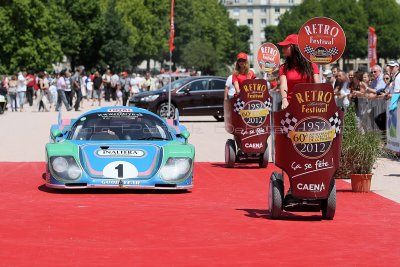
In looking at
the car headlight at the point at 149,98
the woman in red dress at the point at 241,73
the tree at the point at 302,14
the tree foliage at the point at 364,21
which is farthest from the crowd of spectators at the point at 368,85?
the tree at the point at 302,14

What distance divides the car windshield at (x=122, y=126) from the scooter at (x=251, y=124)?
10.6ft

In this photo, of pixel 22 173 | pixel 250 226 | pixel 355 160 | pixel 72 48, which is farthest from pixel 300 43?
pixel 72 48

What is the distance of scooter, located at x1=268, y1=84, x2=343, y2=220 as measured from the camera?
11180 millimetres

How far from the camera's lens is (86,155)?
14.1 meters

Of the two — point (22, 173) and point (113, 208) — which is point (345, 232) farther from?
point (22, 173)

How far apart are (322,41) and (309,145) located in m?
1.18

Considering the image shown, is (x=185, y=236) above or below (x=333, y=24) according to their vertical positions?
below

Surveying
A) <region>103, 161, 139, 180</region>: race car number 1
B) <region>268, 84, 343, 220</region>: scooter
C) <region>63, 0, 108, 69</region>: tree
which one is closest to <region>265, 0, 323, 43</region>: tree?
<region>63, 0, 108, 69</region>: tree

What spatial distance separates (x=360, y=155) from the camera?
46.9 feet

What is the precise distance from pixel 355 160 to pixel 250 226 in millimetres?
3756

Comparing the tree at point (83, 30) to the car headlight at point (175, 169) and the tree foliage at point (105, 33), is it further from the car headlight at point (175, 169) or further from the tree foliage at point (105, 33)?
the car headlight at point (175, 169)

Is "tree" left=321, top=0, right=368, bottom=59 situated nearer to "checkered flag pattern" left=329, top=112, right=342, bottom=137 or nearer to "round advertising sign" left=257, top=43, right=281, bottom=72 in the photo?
"round advertising sign" left=257, top=43, right=281, bottom=72

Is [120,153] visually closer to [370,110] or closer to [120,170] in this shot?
[120,170]

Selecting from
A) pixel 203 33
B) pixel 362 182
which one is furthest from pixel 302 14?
pixel 362 182
